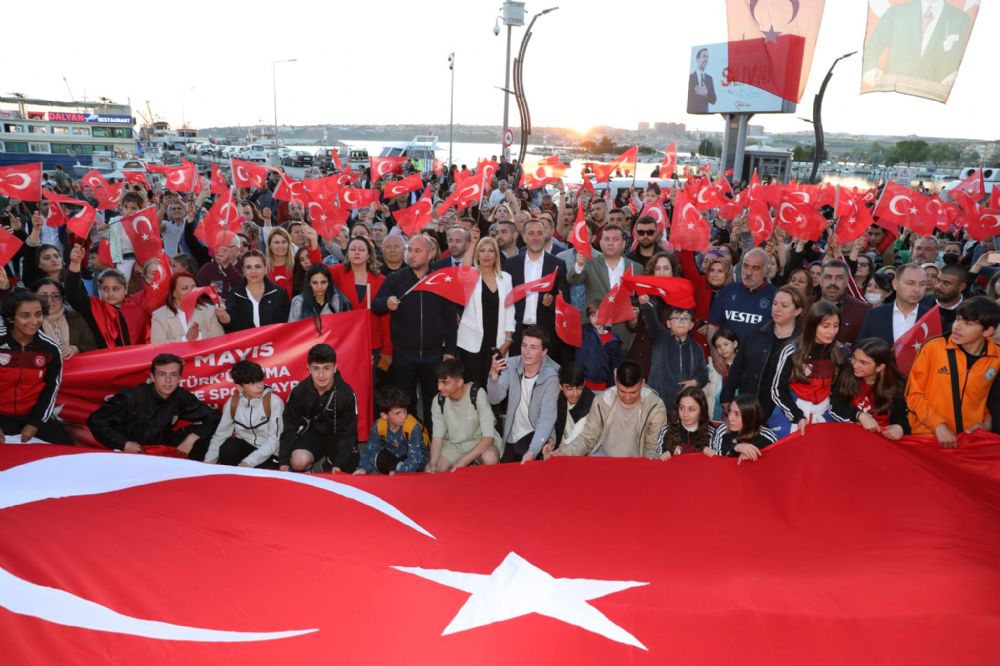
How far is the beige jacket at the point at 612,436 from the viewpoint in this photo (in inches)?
207

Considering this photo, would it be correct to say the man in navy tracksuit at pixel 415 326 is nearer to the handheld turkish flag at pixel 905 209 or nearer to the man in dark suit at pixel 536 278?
the man in dark suit at pixel 536 278

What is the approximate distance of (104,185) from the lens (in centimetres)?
1244

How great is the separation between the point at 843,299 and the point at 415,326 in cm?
376

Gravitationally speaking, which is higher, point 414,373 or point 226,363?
point 226,363

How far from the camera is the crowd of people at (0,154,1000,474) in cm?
478

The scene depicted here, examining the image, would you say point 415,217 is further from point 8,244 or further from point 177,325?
point 8,244

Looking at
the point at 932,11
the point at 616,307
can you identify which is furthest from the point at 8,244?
the point at 932,11

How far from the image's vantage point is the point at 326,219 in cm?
1003

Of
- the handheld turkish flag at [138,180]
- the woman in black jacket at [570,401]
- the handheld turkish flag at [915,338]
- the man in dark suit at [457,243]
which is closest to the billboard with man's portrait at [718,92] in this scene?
the handheld turkish flag at [138,180]

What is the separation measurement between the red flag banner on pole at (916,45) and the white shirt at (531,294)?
555cm

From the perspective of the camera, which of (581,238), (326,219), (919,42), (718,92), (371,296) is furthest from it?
(718,92)

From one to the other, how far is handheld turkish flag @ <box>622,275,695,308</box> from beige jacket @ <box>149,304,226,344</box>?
11.7 feet

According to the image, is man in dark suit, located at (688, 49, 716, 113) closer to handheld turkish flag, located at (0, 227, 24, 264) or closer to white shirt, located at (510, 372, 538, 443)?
white shirt, located at (510, 372, 538, 443)

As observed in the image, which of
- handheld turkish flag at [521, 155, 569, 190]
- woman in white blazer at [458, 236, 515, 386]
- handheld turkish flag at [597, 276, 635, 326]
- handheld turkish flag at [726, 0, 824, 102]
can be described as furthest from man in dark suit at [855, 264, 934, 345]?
handheld turkish flag at [521, 155, 569, 190]
